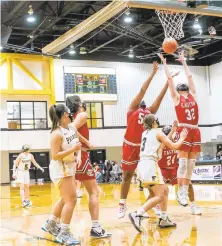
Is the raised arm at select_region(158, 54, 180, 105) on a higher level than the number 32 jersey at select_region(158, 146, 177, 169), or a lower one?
higher

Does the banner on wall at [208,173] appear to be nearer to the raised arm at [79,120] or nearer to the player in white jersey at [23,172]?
the player in white jersey at [23,172]

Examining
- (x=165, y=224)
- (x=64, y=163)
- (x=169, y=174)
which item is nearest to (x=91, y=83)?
(x=169, y=174)

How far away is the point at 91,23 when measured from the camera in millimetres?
17562

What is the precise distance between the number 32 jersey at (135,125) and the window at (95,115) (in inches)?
798

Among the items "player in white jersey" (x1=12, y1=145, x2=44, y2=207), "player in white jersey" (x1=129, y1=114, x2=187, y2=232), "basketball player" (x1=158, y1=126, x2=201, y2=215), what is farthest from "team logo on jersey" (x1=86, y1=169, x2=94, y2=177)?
"player in white jersey" (x1=12, y1=145, x2=44, y2=207)

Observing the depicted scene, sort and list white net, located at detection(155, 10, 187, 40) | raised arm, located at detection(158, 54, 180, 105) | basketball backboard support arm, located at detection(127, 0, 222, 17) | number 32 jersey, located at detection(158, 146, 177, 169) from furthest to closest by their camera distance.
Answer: white net, located at detection(155, 10, 187, 40)
basketball backboard support arm, located at detection(127, 0, 222, 17)
number 32 jersey, located at detection(158, 146, 177, 169)
raised arm, located at detection(158, 54, 180, 105)

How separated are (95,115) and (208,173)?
12.2 meters

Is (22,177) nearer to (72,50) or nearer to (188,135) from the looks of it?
(188,135)

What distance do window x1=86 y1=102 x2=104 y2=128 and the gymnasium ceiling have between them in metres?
3.09

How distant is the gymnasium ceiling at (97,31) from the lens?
20.5 m

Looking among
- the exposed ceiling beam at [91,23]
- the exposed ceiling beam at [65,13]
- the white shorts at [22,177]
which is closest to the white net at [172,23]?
the exposed ceiling beam at [91,23]

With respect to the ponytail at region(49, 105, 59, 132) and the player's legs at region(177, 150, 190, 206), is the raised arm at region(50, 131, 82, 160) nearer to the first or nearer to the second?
the ponytail at region(49, 105, 59, 132)

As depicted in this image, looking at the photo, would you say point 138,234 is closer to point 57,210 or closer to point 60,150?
point 57,210

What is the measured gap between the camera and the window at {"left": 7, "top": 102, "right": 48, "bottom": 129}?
2630cm
